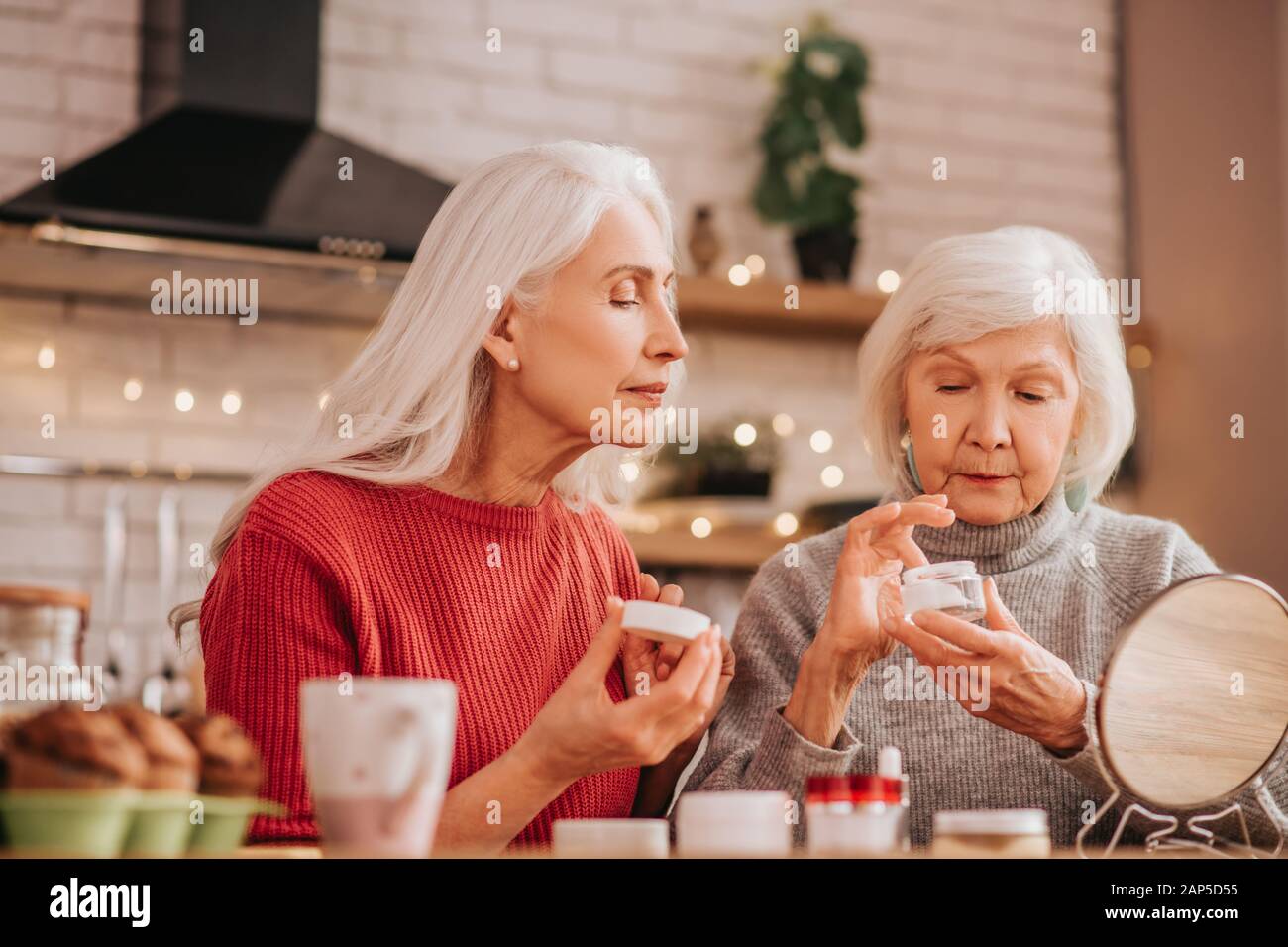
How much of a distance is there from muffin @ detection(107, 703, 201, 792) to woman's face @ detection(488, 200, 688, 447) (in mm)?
746

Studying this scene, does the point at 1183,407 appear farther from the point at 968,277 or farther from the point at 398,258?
the point at 968,277

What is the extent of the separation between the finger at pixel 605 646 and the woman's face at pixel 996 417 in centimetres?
69

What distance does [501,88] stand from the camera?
3.64m

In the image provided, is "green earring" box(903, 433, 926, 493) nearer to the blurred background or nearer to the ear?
the ear

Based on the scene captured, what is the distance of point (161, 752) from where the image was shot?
772mm

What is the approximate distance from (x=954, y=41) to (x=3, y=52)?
2377 mm

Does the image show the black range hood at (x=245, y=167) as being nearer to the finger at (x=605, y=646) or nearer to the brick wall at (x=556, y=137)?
the brick wall at (x=556, y=137)

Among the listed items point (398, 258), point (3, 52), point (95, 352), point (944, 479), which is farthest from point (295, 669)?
point (3, 52)

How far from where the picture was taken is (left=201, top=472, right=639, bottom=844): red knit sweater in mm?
1252

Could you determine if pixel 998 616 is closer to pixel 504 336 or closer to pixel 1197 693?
pixel 1197 693

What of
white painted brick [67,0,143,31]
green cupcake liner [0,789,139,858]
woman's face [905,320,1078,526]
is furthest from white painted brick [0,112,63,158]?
green cupcake liner [0,789,139,858]

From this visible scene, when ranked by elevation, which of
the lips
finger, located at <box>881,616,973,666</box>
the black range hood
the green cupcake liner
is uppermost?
the black range hood

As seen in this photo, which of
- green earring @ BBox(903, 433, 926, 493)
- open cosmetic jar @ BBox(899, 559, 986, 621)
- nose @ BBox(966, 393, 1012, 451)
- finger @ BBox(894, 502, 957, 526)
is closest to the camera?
open cosmetic jar @ BBox(899, 559, 986, 621)

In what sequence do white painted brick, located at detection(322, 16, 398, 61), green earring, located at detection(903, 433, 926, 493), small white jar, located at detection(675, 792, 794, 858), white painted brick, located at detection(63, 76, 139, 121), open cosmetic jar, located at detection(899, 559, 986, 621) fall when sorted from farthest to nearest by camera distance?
white painted brick, located at detection(322, 16, 398, 61), white painted brick, located at detection(63, 76, 139, 121), green earring, located at detection(903, 433, 926, 493), open cosmetic jar, located at detection(899, 559, 986, 621), small white jar, located at detection(675, 792, 794, 858)
